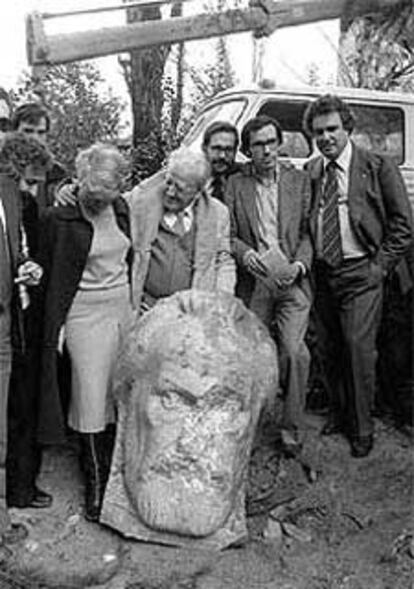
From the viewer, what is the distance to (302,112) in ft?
26.1

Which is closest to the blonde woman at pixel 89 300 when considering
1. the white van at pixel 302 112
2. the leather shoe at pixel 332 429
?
the leather shoe at pixel 332 429

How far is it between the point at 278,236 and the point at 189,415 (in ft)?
3.48

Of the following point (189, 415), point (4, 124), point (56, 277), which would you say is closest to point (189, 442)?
point (189, 415)

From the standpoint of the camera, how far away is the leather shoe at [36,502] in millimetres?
4543

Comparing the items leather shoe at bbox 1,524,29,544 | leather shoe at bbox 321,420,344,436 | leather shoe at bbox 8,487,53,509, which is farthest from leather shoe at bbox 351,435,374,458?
leather shoe at bbox 1,524,29,544

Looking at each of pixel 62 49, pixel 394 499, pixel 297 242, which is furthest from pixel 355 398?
pixel 62 49

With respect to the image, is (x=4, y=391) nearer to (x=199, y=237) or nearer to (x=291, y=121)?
(x=199, y=237)

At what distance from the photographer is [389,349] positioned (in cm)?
567

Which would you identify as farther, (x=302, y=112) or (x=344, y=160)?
(x=302, y=112)

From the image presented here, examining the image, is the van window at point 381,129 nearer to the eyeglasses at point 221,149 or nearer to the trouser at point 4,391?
the eyeglasses at point 221,149

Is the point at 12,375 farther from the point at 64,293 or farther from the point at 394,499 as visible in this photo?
the point at 394,499

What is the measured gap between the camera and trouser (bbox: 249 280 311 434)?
4805mm

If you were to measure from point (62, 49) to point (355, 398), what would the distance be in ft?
7.62

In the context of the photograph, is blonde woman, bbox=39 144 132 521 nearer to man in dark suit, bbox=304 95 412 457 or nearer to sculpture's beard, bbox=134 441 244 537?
sculpture's beard, bbox=134 441 244 537
